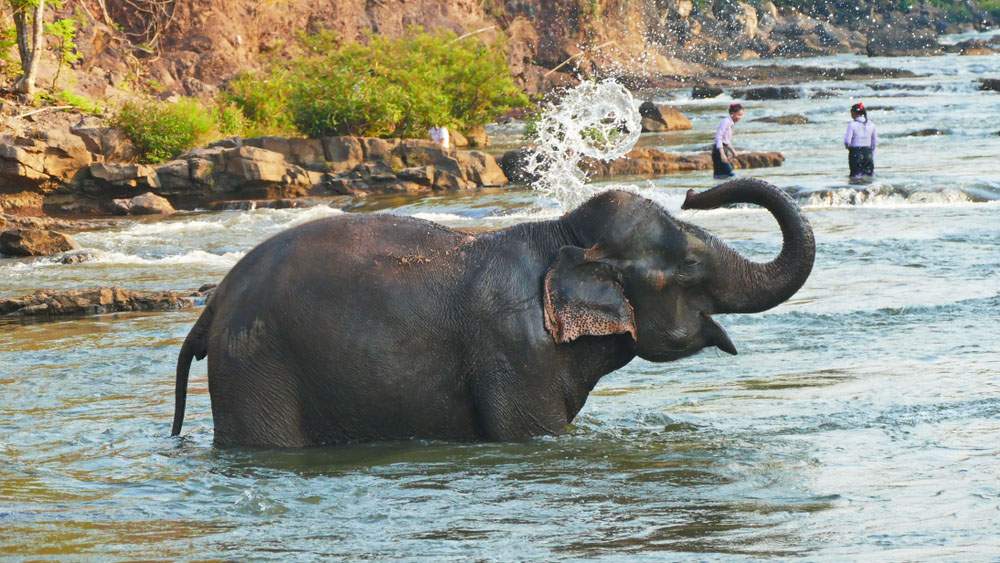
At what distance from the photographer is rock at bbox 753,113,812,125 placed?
43.0 m

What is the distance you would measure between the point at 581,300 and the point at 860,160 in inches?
748

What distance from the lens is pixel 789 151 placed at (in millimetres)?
33719

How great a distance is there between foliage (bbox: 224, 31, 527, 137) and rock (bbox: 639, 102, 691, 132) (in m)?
6.16

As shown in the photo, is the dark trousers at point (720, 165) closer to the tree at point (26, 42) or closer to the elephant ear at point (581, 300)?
the tree at point (26, 42)

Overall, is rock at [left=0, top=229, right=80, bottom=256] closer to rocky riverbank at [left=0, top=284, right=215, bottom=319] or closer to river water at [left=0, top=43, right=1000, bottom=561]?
rocky riverbank at [left=0, top=284, right=215, bottom=319]

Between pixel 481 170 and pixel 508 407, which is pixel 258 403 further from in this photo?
pixel 481 170

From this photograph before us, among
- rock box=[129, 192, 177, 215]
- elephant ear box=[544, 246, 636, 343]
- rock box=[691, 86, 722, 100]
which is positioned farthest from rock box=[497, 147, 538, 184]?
rock box=[691, 86, 722, 100]

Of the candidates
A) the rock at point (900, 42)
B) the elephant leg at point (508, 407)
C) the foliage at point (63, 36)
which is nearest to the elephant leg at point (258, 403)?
the elephant leg at point (508, 407)

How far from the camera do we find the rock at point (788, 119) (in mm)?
43000

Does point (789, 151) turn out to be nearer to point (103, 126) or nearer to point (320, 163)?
point (320, 163)

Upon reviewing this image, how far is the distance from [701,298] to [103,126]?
957 inches

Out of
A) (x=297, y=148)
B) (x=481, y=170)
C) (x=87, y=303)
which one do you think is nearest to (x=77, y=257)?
(x=87, y=303)

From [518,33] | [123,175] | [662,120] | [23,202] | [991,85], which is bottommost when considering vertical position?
[23,202]

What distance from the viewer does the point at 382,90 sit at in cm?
3112
